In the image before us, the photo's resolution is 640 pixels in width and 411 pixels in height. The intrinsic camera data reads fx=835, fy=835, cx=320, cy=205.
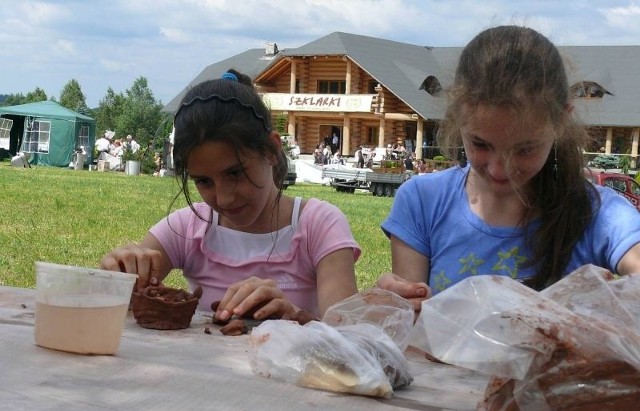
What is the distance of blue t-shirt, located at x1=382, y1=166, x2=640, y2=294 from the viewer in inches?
84.4

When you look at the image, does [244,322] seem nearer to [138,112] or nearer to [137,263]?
[137,263]

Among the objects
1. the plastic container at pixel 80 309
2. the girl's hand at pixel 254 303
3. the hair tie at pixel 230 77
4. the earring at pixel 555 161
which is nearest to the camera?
the plastic container at pixel 80 309

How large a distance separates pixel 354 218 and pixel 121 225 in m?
4.41

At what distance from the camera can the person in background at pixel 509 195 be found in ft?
6.17

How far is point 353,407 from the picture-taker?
1.07 meters

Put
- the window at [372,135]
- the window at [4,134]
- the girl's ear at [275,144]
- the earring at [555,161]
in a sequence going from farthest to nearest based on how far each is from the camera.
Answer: the window at [372,135], the window at [4,134], the girl's ear at [275,144], the earring at [555,161]

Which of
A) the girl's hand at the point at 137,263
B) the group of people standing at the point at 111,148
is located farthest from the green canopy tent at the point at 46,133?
the girl's hand at the point at 137,263

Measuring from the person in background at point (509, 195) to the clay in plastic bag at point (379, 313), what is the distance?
0.15 meters

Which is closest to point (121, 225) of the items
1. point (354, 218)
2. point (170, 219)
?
point (354, 218)

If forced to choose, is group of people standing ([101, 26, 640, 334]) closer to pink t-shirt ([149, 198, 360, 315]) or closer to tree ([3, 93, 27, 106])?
pink t-shirt ([149, 198, 360, 315])

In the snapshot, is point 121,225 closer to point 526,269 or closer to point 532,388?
point 526,269

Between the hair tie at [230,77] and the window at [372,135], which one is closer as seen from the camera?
the hair tie at [230,77]

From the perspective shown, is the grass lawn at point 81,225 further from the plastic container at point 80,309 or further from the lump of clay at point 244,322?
the plastic container at point 80,309

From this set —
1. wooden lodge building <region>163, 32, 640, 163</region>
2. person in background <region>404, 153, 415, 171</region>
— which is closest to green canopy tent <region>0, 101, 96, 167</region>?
wooden lodge building <region>163, 32, 640, 163</region>
